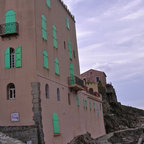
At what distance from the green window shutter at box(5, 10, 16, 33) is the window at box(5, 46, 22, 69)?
55.6 inches

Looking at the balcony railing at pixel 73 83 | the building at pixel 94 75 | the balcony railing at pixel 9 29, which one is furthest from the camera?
the building at pixel 94 75

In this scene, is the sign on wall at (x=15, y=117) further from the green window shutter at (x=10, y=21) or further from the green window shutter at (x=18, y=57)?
the green window shutter at (x=10, y=21)

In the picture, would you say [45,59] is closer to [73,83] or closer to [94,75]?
[73,83]

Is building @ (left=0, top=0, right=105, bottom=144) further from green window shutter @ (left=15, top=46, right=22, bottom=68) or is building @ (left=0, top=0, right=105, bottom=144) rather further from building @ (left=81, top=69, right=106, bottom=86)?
building @ (left=81, top=69, right=106, bottom=86)

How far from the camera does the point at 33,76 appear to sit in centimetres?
1641

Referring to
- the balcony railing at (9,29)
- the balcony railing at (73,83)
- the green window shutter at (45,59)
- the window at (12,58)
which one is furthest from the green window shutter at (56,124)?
the balcony railing at (9,29)

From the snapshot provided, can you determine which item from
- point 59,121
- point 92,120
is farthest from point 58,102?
point 92,120

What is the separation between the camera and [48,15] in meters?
20.5

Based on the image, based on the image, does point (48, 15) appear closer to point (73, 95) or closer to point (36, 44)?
point (36, 44)

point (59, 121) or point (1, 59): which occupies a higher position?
point (1, 59)

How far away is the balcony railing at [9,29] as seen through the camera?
17.1m

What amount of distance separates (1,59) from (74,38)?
39.6ft

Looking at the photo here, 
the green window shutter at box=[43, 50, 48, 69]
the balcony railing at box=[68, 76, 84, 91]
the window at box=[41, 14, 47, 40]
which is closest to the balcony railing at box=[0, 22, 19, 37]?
the window at box=[41, 14, 47, 40]

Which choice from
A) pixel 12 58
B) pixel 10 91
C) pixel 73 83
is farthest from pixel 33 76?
pixel 73 83
